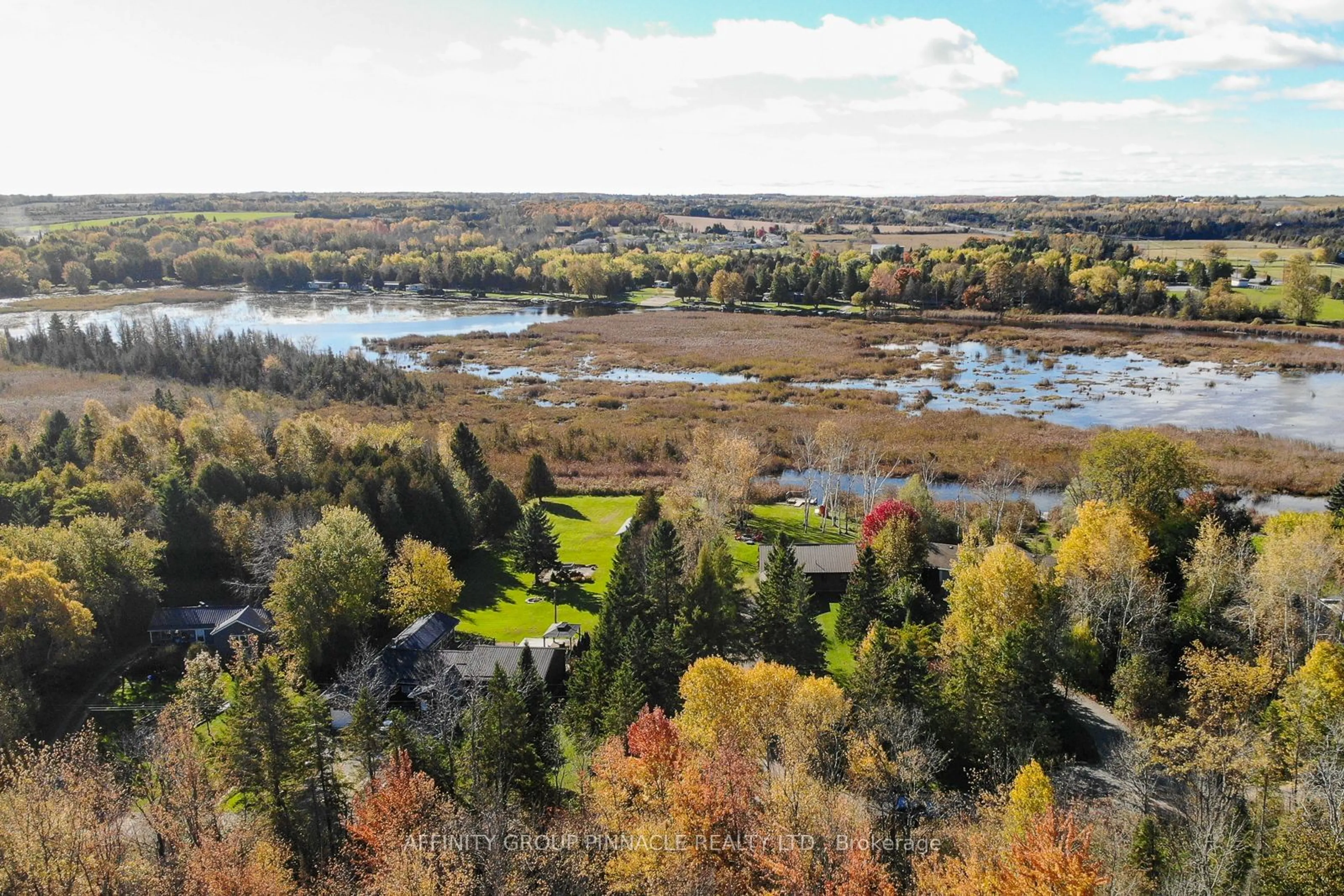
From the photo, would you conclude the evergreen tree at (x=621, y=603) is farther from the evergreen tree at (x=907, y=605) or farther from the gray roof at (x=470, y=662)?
the evergreen tree at (x=907, y=605)

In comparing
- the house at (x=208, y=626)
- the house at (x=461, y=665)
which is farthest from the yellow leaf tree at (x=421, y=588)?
the house at (x=208, y=626)

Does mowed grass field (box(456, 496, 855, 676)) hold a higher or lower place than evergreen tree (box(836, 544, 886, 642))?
lower

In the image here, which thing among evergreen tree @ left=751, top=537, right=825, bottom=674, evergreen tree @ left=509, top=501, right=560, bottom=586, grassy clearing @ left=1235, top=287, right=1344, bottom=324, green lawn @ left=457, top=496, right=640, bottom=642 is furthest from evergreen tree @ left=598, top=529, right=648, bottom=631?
grassy clearing @ left=1235, top=287, right=1344, bottom=324

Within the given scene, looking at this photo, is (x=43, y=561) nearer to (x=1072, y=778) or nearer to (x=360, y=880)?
(x=360, y=880)

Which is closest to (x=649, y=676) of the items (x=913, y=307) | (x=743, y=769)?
(x=743, y=769)

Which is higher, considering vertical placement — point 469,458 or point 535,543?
point 469,458

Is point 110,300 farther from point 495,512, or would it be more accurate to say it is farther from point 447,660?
point 447,660

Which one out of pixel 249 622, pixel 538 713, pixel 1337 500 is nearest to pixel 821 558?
pixel 538 713

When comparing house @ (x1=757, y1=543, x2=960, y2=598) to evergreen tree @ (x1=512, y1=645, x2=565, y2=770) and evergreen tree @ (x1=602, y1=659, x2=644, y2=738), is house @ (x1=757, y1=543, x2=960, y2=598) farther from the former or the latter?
evergreen tree @ (x1=512, y1=645, x2=565, y2=770)
